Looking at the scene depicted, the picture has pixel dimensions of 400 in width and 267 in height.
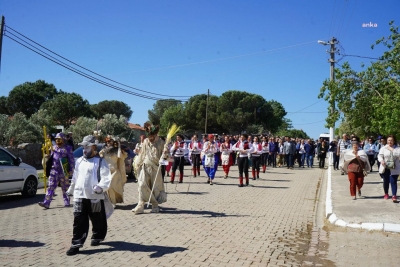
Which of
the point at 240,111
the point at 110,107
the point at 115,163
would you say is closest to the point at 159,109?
the point at 110,107

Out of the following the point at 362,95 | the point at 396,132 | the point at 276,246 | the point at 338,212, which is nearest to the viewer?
the point at 276,246

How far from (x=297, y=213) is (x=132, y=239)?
186 inches

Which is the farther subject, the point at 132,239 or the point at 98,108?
the point at 98,108

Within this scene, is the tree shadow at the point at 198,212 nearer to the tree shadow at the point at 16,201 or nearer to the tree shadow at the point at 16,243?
the tree shadow at the point at 16,243

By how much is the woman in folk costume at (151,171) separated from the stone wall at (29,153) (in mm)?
12981

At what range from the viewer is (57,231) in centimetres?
741

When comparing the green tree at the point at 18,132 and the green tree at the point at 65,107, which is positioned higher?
the green tree at the point at 65,107

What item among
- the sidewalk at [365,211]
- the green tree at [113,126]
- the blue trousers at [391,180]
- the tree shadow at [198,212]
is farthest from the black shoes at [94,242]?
the green tree at [113,126]

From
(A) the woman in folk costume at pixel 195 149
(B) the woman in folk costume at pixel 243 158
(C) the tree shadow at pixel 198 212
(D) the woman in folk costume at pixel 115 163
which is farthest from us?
(A) the woman in folk costume at pixel 195 149

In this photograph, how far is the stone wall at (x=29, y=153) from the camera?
2045 cm

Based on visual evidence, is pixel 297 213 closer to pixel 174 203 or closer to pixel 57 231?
pixel 174 203

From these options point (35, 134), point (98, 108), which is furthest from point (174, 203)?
point (98, 108)

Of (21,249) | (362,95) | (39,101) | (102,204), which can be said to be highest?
(39,101)

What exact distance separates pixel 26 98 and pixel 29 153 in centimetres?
4289
